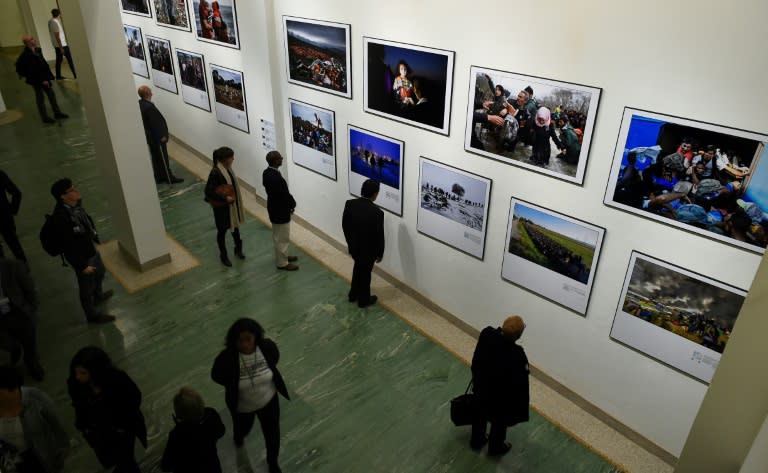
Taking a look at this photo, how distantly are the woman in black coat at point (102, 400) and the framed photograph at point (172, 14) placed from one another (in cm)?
801

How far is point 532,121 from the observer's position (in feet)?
16.9

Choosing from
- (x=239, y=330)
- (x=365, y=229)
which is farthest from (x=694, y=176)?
(x=239, y=330)

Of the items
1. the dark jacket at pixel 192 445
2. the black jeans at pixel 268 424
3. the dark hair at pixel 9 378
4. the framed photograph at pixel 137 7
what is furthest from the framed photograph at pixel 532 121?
the framed photograph at pixel 137 7

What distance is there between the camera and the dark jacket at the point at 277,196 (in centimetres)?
726

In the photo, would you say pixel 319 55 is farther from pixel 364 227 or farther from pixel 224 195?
pixel 364 227

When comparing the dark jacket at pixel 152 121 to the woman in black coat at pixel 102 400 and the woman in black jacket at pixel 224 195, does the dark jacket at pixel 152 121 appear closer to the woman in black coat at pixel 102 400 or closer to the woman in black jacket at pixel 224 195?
the woman in black jacket at pixel 224 195

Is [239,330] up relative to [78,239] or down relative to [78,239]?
up

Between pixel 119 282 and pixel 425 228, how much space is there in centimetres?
450

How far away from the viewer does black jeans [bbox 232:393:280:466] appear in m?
4.51

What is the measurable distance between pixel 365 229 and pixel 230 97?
15.9 feet

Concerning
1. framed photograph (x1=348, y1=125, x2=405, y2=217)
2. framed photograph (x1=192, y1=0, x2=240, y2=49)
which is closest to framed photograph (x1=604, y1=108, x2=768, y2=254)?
framed photograph (x1=348, y1=125, x2=405, y2=217)

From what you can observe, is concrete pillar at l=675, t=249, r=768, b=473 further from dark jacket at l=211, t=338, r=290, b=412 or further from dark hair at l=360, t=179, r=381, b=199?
dark hair at l=360, t=179, r=381, b=199

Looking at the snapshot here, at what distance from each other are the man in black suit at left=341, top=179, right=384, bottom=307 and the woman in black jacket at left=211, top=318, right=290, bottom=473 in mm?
2533

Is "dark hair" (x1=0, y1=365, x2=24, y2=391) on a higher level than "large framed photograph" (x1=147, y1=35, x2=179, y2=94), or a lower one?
lower
